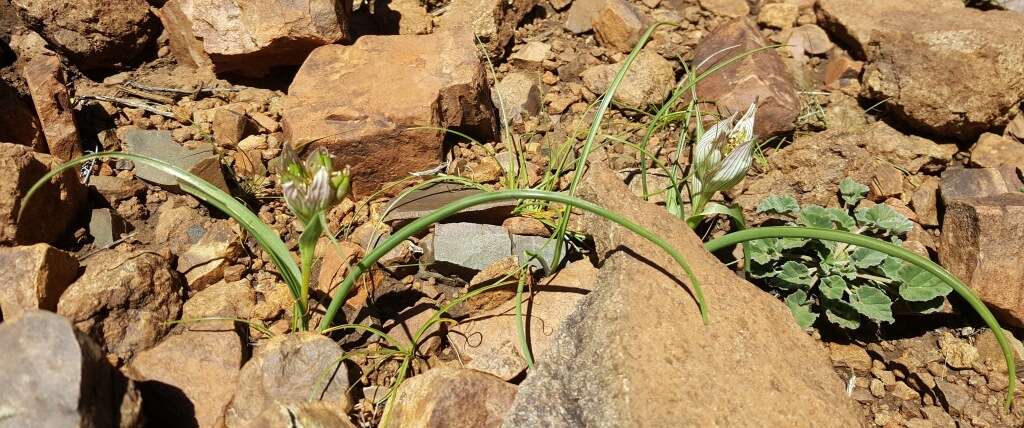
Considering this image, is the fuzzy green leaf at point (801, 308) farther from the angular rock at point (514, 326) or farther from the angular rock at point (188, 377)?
the angular rock at point (188, 377)

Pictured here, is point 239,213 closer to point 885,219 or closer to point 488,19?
point 488,19

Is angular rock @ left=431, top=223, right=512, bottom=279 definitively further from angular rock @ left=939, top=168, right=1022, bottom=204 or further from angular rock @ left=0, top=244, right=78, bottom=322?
angular rock @ left=939, top=168, right=1022, bottom=204

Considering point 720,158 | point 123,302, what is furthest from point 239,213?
point 720,158

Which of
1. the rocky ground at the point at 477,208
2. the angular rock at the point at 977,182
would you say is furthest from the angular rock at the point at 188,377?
the angular rock at the point at 977,182

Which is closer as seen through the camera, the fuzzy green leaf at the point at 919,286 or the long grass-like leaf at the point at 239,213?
the long grass-like leaf at the point at 239,213

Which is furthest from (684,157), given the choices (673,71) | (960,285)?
(960,285)
